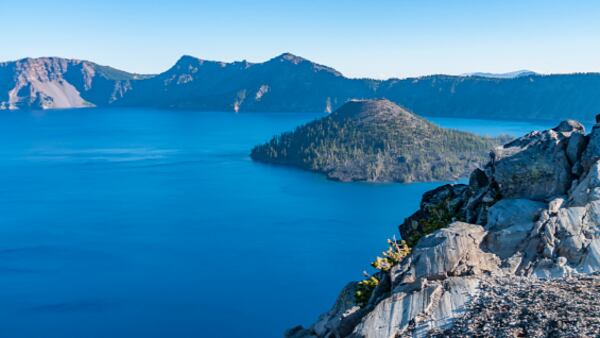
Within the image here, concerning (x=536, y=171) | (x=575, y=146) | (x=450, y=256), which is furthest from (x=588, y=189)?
(x=450, y=256)

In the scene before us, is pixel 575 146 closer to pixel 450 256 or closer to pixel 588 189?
pixel 588 189

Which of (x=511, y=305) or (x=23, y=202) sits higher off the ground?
(x=511, y=305)

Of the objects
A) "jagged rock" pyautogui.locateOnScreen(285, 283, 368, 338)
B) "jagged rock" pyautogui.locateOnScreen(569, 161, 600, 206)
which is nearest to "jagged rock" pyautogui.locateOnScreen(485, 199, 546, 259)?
"jagged rock" pyautogui.locateOnScreen(569, 161, 600, 206)

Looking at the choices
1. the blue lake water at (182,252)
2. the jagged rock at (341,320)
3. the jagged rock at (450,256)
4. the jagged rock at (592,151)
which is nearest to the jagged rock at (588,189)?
the jagged rock at (592,151)

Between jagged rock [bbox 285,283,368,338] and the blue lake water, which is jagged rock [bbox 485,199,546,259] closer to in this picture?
jagged rock [bbox 285,283,368,338]

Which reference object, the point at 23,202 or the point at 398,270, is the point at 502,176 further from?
the point at 23,202

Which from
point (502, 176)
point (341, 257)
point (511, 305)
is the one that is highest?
point (502, 176)


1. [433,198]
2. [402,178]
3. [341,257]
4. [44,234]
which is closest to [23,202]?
[44,234]
